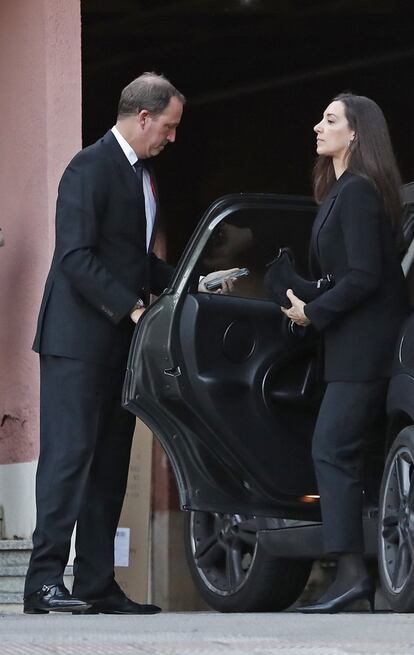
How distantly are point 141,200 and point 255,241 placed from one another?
52 cm

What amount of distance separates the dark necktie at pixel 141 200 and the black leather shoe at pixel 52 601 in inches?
50.2

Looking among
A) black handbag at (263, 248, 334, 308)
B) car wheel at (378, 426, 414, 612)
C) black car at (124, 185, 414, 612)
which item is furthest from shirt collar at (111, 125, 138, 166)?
car wheel at (378, 426, 414, 612)

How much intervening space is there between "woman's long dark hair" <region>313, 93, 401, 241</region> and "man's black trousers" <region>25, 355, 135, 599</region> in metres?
1.15

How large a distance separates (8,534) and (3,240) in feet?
4.41

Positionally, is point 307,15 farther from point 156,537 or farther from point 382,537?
point 382,537

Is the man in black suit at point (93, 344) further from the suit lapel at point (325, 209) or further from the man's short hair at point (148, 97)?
the suit lapel at point (325, 209)

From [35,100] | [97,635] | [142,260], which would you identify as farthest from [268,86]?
[97,635]

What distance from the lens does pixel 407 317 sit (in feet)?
20.0

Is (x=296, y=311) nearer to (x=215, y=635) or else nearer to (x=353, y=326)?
(x=353, y=326)

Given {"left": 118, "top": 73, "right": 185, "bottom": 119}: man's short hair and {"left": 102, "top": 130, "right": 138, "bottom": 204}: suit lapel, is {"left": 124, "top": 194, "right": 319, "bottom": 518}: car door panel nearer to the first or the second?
{"left": 102, "top": 130, "right": 138, "bottom": 204}: suit lapel

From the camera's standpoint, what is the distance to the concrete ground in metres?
4.05

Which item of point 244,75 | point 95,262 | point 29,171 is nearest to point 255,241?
point 95,262

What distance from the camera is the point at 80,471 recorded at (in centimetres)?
648

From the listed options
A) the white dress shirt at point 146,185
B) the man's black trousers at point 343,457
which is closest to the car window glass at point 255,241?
the white dress shirt at point 146,185
